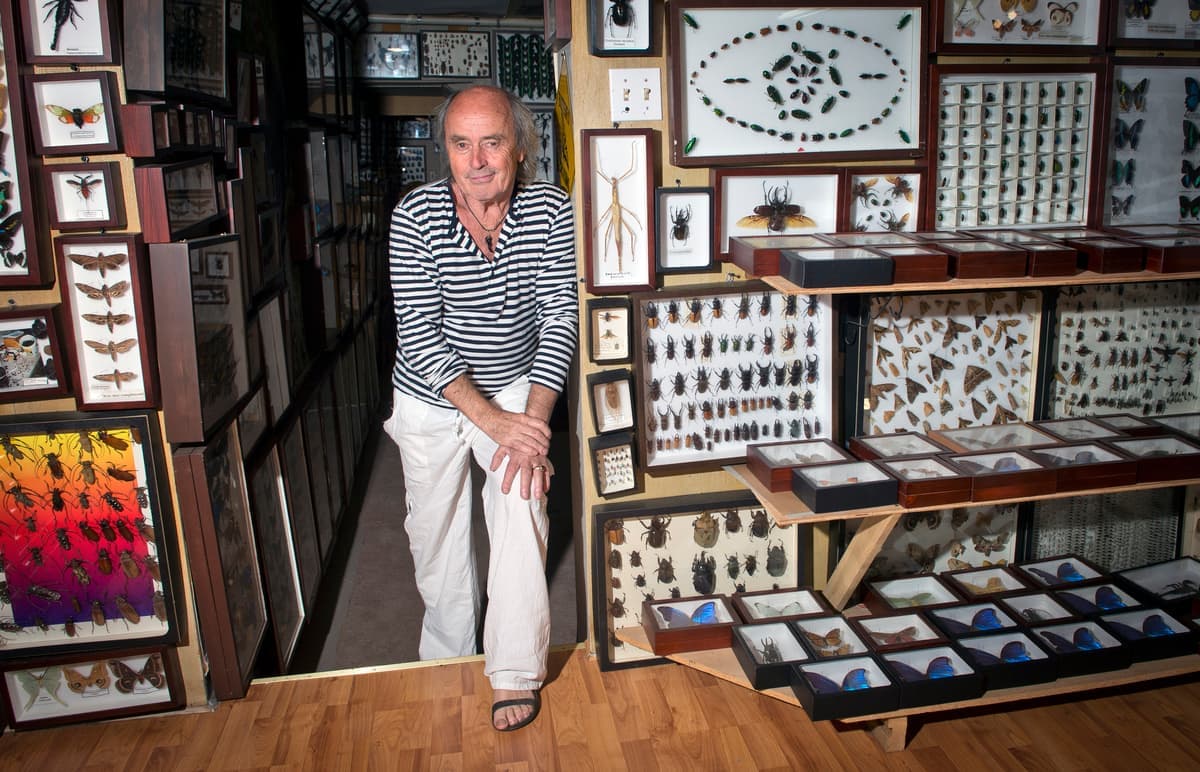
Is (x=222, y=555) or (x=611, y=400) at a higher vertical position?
(x=611, y=400)

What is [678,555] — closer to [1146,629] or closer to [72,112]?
[1146,629]

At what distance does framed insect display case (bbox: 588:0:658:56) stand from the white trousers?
99 cm

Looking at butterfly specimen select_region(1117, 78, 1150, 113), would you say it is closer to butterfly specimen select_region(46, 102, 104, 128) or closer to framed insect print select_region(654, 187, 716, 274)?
framed insect print select_region(654, 187, 716, 274)

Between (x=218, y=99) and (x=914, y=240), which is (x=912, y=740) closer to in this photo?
(x=914, y=240)

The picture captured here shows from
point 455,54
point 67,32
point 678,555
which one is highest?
point 455,54

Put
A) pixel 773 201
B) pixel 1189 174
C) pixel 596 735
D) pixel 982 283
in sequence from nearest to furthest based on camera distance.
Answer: pixel 982 283 → pixel 596 735 → pixel 773 201 → pixel 1189 174

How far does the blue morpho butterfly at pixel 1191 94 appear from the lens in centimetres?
288

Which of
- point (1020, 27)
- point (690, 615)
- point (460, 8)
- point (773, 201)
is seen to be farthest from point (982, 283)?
point (460, 8)

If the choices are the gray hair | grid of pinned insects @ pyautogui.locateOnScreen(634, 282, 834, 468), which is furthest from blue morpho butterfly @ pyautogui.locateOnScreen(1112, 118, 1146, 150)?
the gray hair

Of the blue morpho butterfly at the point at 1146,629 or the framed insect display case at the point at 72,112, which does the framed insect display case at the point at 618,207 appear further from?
the blue morpho butterfly at the point at 1146,629

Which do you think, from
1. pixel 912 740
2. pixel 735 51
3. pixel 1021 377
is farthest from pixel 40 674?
pixel 1021 377

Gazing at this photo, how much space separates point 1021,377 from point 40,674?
3.10m

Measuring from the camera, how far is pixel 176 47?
7.52 ft

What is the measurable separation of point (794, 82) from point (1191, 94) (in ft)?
4.33
